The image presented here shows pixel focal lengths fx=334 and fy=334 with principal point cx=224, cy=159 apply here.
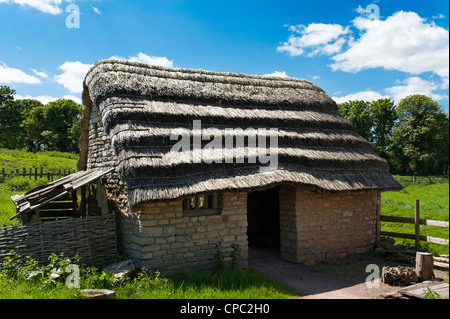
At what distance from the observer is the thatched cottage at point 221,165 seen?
6.87 meters

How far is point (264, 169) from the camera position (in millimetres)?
7852

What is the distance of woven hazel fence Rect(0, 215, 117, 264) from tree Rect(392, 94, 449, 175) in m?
33.9

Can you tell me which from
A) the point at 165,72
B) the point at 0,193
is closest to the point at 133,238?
the point at 165,72

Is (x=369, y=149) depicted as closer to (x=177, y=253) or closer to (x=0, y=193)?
(x=177, y=253)

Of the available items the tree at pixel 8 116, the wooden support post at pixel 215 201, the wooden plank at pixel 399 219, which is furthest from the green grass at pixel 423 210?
the tree at pixel 8 116

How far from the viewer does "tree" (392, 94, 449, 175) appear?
112 ft

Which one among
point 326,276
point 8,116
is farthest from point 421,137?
point 8,116

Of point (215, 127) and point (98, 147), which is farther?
point (98, 147)

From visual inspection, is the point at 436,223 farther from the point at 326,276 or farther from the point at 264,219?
the point at 264,219

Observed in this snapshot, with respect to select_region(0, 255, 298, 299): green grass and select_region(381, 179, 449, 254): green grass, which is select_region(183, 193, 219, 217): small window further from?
select_region(381, 179, 449, 254): green grass

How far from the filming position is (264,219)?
1092cm

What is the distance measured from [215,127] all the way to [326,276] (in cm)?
441

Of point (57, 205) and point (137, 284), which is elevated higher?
point (57, 205)
